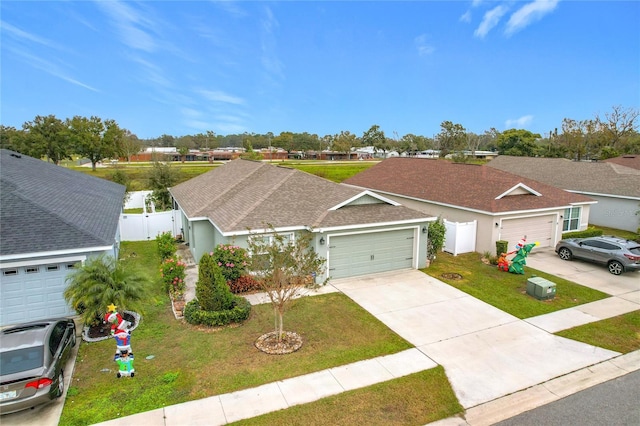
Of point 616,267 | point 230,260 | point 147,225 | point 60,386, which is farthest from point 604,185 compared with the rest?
point 60,386

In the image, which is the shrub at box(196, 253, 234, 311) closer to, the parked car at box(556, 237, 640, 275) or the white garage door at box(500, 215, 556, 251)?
the white garage door at box(500, 215, 556, 251)

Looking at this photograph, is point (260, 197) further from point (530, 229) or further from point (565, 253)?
point (565, 253)

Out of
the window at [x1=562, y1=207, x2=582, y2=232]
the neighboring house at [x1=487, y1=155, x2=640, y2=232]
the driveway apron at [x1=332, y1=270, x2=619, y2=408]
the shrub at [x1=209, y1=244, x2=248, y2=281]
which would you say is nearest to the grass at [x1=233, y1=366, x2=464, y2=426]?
the driveway apron at [x1=332, y1=270, x2=619, y2=408]

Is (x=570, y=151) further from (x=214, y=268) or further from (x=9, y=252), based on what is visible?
(x=9, y=252)

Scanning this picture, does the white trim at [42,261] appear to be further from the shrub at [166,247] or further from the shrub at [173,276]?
the shrub at [166,247]

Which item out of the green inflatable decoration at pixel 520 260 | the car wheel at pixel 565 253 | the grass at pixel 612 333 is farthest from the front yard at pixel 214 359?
the car wheel at pixel 565 253

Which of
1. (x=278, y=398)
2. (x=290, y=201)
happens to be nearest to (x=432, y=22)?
(x=290, y=201)
